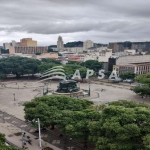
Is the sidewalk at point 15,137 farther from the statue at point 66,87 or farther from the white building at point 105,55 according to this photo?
the white building at point 105,55

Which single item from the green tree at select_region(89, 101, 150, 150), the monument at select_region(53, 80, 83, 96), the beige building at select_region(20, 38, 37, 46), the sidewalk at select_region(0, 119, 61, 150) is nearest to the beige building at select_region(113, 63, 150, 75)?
the monument at select_region(53, 80, 83, 96)

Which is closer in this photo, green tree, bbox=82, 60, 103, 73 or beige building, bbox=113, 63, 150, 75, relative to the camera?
beige building, bbox=113, 63, 150, 75

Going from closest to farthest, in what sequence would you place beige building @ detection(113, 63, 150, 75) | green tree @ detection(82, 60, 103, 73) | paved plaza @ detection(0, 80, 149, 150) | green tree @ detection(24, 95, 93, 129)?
green tree @ detection(24, 95, 93, 129)
paved plaza @ detection(0, 80, 149, 150)
beige building @ detection(113, 63, 150, 75)
green tree @ detection(82, 60, 103, 73)

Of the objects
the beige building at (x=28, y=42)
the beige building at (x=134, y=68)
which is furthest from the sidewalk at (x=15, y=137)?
the beige building at (x=28, y=42)

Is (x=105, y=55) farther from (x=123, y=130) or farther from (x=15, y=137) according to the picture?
(x=123, y=130)

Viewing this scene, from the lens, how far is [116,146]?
20.9 metres

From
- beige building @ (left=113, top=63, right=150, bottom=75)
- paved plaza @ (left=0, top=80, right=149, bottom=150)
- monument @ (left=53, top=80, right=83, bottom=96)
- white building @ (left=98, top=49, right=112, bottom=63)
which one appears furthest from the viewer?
white building @ (left=98, top=49, right=112, bottom=63)

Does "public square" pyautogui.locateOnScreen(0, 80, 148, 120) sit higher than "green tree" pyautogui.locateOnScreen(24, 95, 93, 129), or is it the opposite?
"green tree" pyautogui.locateOnScreen(24, 95, 93, 129)

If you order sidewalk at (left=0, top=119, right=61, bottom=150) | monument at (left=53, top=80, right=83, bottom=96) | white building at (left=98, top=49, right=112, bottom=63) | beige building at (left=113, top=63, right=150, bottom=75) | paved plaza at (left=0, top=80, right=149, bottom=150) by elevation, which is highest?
white building at (left=98, top=49, right=112, bottom=63)

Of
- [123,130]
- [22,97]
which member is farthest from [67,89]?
[123,130]

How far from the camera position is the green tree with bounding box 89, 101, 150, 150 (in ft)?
68.3

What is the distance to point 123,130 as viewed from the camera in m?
21.0

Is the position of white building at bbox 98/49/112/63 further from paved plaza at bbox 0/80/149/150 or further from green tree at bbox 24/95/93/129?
green tree at bbox 24/95/93/129

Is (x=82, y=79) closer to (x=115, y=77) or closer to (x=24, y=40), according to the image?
(x=115, y=77)
